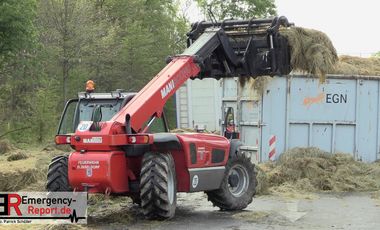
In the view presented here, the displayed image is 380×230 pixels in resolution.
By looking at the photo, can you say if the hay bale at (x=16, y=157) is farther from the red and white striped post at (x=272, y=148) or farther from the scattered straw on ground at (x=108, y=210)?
the red and white striped post at (x=272, y=148)

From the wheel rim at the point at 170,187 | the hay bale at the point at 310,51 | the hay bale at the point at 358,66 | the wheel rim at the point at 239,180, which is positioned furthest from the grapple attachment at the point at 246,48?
the hay bale at the point at 358,66

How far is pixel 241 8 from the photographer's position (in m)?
44.3

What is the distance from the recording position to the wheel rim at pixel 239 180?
11555 mm

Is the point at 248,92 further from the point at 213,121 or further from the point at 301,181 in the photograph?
the point at 213,121

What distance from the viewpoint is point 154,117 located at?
10.1 meters

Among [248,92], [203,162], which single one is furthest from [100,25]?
[203,162]

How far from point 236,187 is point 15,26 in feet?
42.9

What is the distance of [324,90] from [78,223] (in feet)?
29.4

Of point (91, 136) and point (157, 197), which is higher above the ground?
point (91, 136)

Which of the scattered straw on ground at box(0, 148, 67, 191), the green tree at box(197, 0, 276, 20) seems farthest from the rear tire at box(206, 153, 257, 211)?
the green tree at box(197, 0, 276, 20)

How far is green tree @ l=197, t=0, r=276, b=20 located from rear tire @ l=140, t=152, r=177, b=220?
34.5m

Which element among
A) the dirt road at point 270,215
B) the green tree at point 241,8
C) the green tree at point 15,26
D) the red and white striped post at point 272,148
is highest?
the green tree at point 241,8

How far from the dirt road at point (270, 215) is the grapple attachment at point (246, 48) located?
250 centimetres

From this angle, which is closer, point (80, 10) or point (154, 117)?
point (154, 117)
